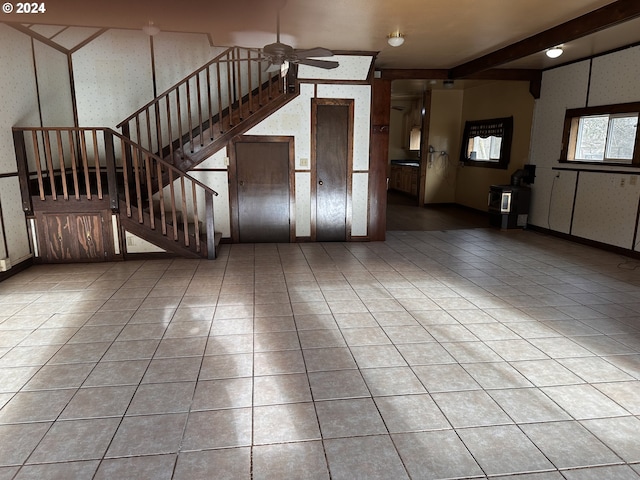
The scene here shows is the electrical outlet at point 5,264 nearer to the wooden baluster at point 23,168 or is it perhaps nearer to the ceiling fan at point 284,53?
the wooden baluster at point 23,168

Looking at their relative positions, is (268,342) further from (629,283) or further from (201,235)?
(629,283)

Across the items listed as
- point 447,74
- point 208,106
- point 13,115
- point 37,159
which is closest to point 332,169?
point 208,106

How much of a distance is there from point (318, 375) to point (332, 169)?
15.1ft

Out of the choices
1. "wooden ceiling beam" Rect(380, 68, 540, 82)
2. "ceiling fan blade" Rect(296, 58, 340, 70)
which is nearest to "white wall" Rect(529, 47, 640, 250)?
"wooden ceiling beam" Rect(380, 68, 540, 82)

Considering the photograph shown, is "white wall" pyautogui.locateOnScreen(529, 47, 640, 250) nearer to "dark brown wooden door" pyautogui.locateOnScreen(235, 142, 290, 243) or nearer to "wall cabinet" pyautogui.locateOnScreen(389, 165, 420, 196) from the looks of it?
"wall cabinet" pyautogui.locateOnScreen(389, 165, 420, 196)

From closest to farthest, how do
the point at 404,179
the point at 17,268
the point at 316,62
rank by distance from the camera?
the point at 316,62, the point at 17,268, the point at 404,179

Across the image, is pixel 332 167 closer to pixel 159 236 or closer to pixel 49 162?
pixel 159 236

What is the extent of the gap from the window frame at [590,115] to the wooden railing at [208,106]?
4957 mm

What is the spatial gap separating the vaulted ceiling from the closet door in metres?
0.98

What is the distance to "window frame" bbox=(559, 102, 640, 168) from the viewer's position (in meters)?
6.04

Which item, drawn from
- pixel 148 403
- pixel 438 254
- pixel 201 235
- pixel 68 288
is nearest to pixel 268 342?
pixel 148 403

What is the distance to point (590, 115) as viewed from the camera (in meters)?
6.84

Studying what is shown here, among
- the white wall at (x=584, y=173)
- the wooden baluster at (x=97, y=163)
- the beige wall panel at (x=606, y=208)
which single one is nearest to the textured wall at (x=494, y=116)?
the white wall at (x=584, y=173)

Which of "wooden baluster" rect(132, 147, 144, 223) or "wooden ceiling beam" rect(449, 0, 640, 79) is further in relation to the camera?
"wooden baluster" rect(132, 147, 144, 223)
